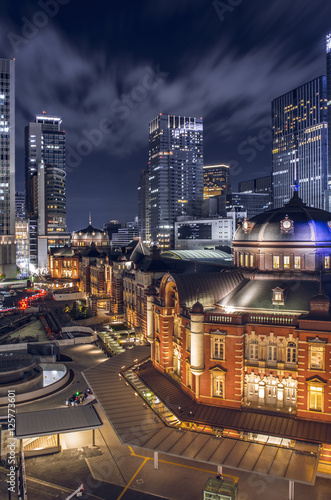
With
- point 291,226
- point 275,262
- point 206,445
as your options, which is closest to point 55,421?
point 206,445

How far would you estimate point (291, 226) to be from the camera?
49.1m

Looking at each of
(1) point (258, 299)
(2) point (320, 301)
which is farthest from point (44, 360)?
(2) point (320, 301)

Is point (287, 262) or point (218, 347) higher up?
point (287, 262)

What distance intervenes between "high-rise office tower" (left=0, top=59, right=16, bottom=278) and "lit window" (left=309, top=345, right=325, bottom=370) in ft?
479

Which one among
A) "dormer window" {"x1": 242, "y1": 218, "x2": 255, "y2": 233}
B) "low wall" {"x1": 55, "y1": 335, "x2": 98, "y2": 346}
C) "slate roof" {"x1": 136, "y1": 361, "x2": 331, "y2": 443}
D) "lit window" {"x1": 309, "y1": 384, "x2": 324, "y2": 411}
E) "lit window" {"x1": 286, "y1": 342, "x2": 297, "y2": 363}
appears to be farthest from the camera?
"low wall" {"x1": 55, "y1": 335, "x2": 98, "y2": 346}

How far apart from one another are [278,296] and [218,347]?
8754mm

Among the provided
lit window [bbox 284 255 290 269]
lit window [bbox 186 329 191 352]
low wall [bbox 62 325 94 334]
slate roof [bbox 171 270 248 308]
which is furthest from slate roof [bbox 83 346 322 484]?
low wall [bbox 62 325 94 334]

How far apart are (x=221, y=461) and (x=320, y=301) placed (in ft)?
54.8

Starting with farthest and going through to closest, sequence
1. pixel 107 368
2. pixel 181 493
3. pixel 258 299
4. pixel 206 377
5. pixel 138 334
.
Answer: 1. pixel 138 334
2. pixel 107 368
3. pixel 258 299
4. pixel 206 377
5. pixel 181 493

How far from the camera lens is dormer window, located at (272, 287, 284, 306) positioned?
144 feet

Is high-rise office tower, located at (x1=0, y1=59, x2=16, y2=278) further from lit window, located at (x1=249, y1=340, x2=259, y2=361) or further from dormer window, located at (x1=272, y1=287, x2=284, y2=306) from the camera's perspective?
lit window, located at (x1=249, y1=340, x2=259, y2=361)

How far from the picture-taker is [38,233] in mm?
197750

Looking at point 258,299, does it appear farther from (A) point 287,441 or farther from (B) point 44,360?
(B) point 44,360

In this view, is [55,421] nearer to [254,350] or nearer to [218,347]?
[218,347]
